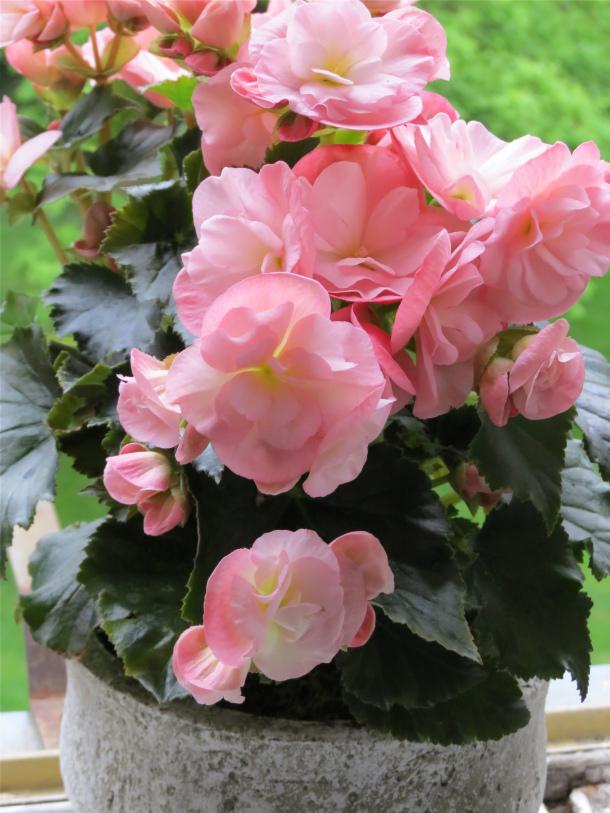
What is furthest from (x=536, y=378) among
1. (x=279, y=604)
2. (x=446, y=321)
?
(x=279, y=604)

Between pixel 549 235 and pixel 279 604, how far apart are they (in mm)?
199

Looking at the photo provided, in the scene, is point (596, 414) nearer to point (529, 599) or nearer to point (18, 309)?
point (529, 599)

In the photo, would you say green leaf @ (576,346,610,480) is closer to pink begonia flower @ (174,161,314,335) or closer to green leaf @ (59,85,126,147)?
pink begonia flower @ (174,161,314,335)

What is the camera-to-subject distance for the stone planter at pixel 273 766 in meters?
0.58

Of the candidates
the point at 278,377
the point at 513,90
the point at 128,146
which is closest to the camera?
the point at 278,377

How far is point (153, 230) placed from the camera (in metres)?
0.66

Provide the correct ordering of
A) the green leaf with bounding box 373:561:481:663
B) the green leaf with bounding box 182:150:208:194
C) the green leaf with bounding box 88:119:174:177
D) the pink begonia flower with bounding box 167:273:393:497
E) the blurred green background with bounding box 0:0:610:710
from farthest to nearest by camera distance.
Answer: the blurred green background with bounding box 0:0:610:710 < the green leaf with bounding box 88:119:174:177 < the green leaf with bounding box 182:150:208:194 < the green leaf with bounding box 373:561:481:663 < the pink begonia flower with bounding box 167:273:393:497

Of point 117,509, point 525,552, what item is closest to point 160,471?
point 117,509

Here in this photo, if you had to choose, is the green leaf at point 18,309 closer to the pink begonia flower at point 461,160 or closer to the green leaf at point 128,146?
the green leaf at point 128,146

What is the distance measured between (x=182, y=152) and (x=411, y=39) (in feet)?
0.75

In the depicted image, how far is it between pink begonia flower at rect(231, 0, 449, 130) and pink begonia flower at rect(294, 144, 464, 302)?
22 mm

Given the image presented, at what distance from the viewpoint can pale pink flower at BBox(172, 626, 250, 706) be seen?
478 mm

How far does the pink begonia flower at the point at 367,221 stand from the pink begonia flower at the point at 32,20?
284 millimetres

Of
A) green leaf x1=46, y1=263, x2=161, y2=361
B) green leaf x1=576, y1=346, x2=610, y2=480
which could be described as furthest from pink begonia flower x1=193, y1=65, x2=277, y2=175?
green leaf x1=576, y1=346, x2=610, y2=480
